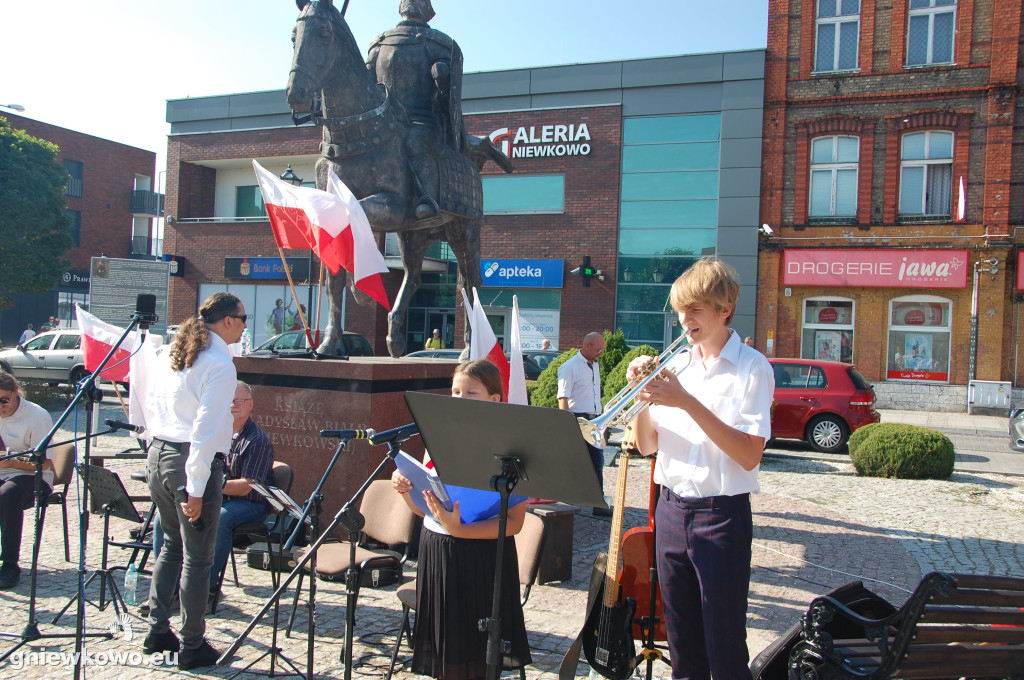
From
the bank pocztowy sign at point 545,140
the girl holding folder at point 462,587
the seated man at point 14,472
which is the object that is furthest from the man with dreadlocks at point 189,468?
the bank pocztowy sign at point 545,140

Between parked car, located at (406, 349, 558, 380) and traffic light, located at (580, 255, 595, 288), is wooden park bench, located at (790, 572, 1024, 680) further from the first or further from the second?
traffic light, located at (580, 255, 595, 288)

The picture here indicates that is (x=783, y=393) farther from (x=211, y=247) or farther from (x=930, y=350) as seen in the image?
(x=211, y=247)

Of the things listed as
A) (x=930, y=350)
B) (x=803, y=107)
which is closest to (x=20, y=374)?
(x=803, y=107)

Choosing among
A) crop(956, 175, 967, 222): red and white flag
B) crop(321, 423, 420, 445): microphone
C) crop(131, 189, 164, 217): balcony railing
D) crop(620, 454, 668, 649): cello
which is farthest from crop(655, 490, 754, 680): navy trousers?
crop(131, 189, 164, 217): balcony railing

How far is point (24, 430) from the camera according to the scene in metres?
5.85

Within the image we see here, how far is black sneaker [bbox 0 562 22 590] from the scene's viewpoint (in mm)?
5352

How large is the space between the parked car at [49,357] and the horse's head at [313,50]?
1650 centimetres

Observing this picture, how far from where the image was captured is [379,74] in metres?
8.52

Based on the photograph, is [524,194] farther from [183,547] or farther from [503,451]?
[503,451]

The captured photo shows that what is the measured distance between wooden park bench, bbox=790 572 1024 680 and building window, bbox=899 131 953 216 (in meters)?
22.0

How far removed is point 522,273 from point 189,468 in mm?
21890

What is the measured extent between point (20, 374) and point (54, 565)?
18.0 metres

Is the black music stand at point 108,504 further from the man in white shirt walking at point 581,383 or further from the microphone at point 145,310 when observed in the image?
the man in white shirt walking at point 581,383

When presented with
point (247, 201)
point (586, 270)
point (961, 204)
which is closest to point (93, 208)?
point (247, 201)
